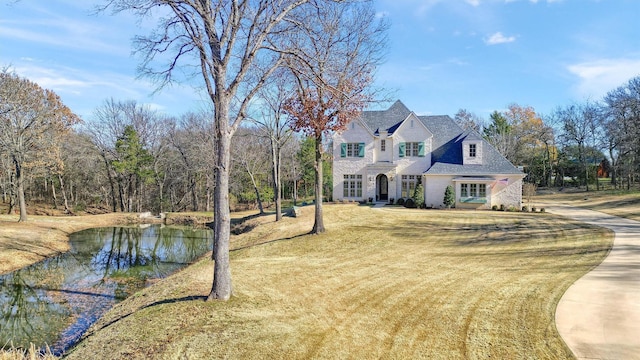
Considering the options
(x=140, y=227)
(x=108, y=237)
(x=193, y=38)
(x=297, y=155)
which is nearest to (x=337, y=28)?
(x=193, y=38)

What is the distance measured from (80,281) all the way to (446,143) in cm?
2464

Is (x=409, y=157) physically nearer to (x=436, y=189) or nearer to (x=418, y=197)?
(x=436, y=189)

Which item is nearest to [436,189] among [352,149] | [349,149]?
[352,149]

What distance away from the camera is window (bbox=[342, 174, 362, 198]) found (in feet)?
92.0

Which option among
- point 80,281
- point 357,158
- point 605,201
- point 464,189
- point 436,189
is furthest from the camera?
point 605,201

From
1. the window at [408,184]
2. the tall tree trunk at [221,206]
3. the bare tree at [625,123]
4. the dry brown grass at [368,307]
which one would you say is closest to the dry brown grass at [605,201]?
the bare tree at [625,123]

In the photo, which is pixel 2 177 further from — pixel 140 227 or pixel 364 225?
pixel 364 225

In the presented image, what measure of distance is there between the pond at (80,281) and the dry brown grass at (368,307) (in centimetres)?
164

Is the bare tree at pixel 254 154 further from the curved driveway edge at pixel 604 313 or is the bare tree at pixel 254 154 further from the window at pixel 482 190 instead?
the curved driveway edge at pixel 604 313

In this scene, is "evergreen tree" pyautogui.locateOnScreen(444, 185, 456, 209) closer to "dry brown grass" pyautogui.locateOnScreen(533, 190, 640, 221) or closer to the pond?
"dry brown grass" pyautogui.locateOnScreen(533, 190, 640, 221)

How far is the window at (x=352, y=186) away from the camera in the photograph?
92.0 feet

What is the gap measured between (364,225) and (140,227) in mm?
19578

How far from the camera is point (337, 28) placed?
13594mm

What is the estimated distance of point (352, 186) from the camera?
28.1m
